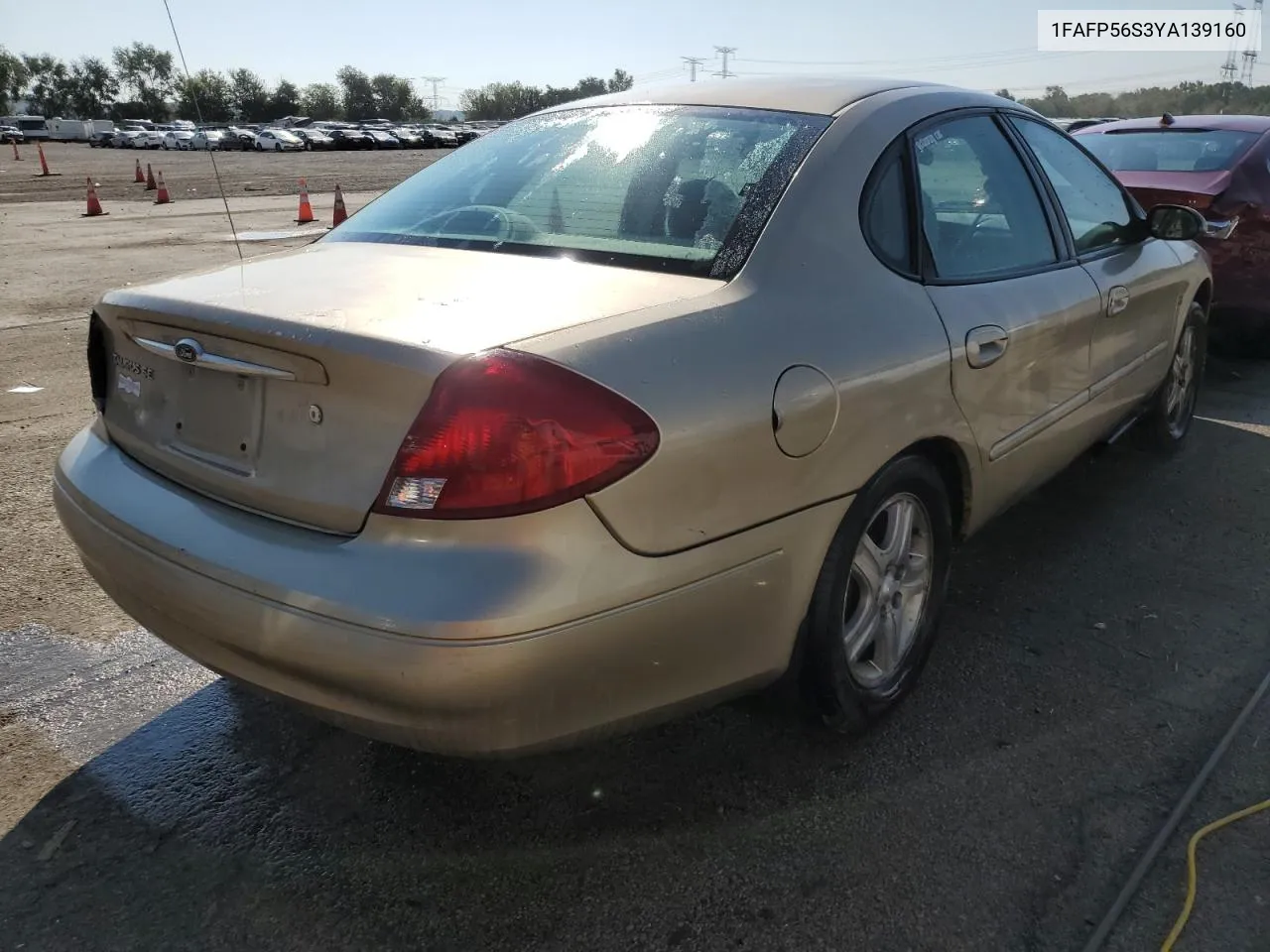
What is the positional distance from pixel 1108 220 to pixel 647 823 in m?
2.94

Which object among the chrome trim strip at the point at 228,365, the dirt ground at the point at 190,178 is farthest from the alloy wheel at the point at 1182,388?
the dirt ground at the point at 190,178

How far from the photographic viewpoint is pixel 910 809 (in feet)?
7.93

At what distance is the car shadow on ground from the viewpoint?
2070mm

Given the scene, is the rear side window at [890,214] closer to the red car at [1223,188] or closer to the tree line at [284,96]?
the red car at [1223,188]

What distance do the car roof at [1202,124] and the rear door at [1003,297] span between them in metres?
4.52

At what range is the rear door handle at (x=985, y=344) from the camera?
8.95 feet

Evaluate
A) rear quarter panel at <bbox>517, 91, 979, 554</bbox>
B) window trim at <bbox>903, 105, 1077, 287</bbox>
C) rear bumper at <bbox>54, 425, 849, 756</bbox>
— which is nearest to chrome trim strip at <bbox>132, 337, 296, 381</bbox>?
rear bumper at <bbox>54, 425, 849, 756</bbox>

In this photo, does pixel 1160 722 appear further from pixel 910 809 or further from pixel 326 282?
pixel 326 282

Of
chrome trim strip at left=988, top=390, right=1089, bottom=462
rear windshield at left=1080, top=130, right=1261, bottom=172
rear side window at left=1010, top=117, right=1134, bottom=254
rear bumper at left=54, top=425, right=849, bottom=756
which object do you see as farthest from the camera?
rear windshield at left=1080, top=130, right=1261, bottom=172

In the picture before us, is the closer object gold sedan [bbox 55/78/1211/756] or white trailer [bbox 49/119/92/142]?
gold sedan [bbox 55/78/1211/756]

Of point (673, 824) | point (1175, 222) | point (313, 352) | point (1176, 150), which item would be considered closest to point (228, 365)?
point (313, 352)

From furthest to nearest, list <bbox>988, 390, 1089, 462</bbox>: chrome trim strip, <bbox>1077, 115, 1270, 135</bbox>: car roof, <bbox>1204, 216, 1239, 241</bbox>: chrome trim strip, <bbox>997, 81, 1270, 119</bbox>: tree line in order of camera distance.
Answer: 1. <bbox>997, 81, 1270, 119</bbox>: tree line
2. <bbox>1077, 115, 1270, 135</bbox>: car roof
3. <bbox>1204, 216, 1239, 241</bbox>: chrome trim strip
4. <bbox>988, 390, 1089, 462</bbox>: chrome trim strip

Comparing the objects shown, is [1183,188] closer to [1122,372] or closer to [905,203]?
[1122,372]

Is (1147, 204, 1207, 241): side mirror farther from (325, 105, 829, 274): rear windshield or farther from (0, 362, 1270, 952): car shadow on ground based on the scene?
(325, 105, 829, 274): rear windshield
